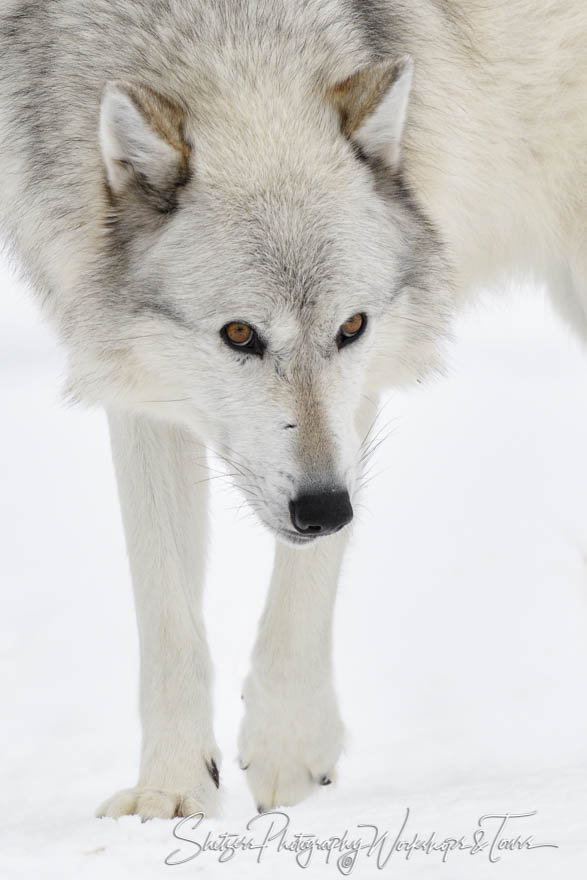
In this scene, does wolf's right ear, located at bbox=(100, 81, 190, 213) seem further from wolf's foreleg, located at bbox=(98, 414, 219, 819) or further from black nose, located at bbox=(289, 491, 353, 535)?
wolf's foreleg, located at bbox=(98, 414, 219, 819)

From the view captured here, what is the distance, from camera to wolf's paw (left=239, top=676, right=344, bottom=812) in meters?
4.86

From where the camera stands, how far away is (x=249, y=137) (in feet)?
12.5

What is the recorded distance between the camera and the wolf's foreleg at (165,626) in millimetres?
4484

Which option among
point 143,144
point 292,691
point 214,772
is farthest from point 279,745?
point 143,144

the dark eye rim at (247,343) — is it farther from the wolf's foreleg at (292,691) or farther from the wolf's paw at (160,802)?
the wolf's paw at (160,802)

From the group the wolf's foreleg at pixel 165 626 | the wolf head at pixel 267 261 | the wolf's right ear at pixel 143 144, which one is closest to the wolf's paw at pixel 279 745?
the wolf's foreleg at pixel 165 626

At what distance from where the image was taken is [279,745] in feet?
15.9

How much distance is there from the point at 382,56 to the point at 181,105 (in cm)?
87

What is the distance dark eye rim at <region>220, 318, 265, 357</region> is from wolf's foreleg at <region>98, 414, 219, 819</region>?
1026mm

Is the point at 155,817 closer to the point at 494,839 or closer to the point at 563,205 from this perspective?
the point at 494,839

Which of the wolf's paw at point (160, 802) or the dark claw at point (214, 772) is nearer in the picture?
the wolf's paw at point (160, 802)

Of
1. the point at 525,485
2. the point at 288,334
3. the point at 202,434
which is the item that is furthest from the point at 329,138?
the point at 525,485

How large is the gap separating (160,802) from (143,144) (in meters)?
2.05

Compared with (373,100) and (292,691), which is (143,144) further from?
(292,691)
